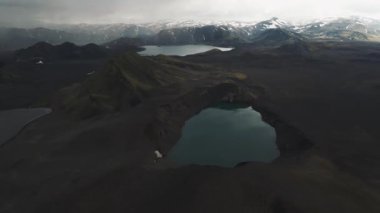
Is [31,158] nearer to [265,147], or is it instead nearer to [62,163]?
[62,163]

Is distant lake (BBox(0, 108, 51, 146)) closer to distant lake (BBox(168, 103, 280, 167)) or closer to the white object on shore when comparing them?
the white object on shore

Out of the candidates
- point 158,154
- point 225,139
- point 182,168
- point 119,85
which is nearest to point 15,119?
point 119,85

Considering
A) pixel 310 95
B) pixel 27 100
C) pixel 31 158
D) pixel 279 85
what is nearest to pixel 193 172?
pixel 31 158

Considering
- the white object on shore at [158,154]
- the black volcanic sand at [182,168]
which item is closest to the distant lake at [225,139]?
the white object on shore at [158,154]

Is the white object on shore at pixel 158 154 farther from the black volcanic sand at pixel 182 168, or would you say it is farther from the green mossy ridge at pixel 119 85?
the green mossy ridge at pixel 119 85

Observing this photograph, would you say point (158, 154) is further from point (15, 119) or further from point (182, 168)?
point (15, 119)

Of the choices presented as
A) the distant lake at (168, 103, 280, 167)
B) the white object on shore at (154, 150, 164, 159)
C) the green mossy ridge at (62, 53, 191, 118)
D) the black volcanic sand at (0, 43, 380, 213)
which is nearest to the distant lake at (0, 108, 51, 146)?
the black volcanic sand at (0, 43, 380, 213)

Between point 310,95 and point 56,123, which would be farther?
point 310,95
